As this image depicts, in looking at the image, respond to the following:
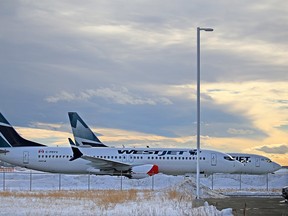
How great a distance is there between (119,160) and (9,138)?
11.3 m

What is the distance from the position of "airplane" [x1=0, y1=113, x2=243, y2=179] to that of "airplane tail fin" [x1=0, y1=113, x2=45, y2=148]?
132 cm

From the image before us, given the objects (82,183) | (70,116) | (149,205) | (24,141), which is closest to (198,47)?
(149,205)

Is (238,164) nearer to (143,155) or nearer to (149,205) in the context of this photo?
(143,155)

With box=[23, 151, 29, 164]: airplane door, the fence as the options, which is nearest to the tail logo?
box=[23, 151, 29, 164]: airplane door

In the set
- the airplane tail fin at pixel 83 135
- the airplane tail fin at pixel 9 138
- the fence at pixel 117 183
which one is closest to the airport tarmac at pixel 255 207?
the fence at pixel 117 183

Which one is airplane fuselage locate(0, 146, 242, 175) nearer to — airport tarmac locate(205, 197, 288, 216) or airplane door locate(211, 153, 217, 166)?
airplane door locate(211, 153, 217, 166)

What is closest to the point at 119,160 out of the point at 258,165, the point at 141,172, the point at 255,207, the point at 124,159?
the point at 124,159

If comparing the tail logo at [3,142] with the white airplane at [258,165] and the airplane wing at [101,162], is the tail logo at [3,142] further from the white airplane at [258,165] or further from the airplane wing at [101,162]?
the white airplane at [258,165]

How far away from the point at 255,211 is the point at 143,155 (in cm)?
2921

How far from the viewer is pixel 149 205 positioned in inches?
953

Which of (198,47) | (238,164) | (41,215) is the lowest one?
(41,215)

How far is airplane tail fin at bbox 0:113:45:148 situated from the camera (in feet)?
176

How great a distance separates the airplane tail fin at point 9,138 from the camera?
53500 millimetres

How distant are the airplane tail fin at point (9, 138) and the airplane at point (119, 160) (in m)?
1.32
